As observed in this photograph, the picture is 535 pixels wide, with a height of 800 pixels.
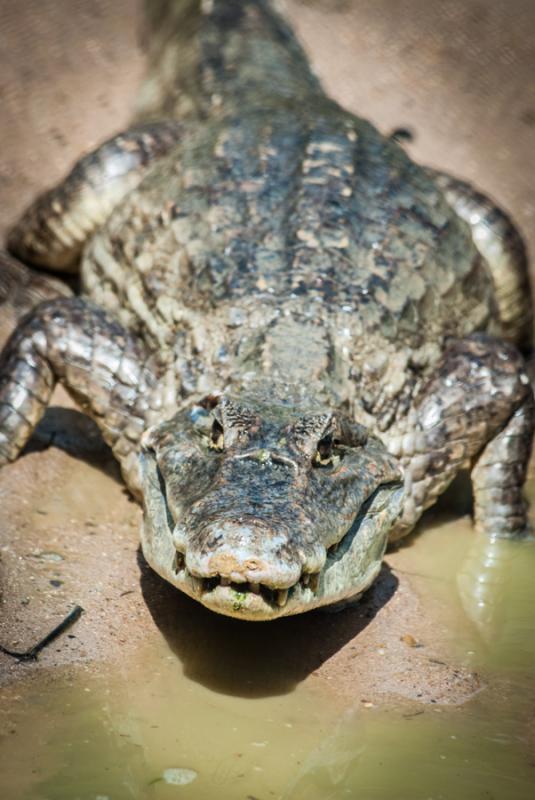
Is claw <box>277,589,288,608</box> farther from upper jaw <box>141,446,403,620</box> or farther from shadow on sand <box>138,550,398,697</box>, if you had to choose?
shadow on sand <box>138,550,398,697</box>

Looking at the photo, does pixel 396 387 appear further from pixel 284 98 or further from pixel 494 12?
pixel 494 12

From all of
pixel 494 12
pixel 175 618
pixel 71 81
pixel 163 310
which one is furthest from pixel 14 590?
pixel 494 12

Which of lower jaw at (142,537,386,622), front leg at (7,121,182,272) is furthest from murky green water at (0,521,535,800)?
front leg at (7,121,182,272)

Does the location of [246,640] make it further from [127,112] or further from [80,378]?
[127,112]

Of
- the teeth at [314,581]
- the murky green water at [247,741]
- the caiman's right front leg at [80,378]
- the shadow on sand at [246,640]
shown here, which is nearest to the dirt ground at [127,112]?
the shadow on sand at [246,640]

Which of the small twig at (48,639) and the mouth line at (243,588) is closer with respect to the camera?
the mouth line at (243,588)

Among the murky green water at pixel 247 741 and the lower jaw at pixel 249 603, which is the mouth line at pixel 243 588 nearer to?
the lower jaw at pixel 249 603
